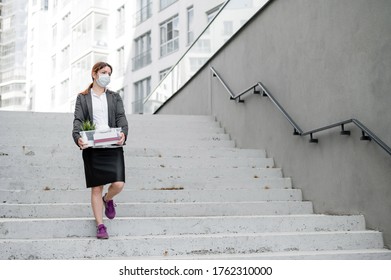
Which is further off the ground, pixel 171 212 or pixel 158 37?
pixel 158 37

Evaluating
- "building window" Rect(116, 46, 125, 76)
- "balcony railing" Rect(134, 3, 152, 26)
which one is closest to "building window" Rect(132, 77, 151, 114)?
"building window" Rect(116, 46, 125, 76)

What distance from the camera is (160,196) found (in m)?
5.18

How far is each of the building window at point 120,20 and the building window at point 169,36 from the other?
4.63 m

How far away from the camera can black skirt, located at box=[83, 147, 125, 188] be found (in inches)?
158

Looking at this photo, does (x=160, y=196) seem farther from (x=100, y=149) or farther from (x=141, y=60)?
(x=141, y=60)

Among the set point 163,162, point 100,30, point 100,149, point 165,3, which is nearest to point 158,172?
point 163,162

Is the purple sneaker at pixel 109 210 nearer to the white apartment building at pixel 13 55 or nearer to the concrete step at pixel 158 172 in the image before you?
the concrete step at pixel 158 172

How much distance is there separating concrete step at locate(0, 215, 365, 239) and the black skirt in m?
0.44

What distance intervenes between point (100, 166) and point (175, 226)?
94cm

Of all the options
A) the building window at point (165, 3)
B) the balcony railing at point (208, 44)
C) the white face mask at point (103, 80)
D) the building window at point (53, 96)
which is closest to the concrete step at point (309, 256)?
the white face mask at point (103, 80)

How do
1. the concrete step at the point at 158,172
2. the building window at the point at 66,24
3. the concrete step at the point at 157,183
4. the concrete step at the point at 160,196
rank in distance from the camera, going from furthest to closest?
the building window at the point at 66,24 < the concrete step at the point at 158,172 < the concrete step at the point at 157,183 < the concrete step at the point at 160,196

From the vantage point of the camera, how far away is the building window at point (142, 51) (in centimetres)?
2447

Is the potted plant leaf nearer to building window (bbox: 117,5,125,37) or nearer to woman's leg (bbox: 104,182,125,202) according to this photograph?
woman's leg (bbox: 104,182,125,202)

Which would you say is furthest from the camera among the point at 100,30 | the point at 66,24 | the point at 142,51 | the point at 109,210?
the point at 66,24
